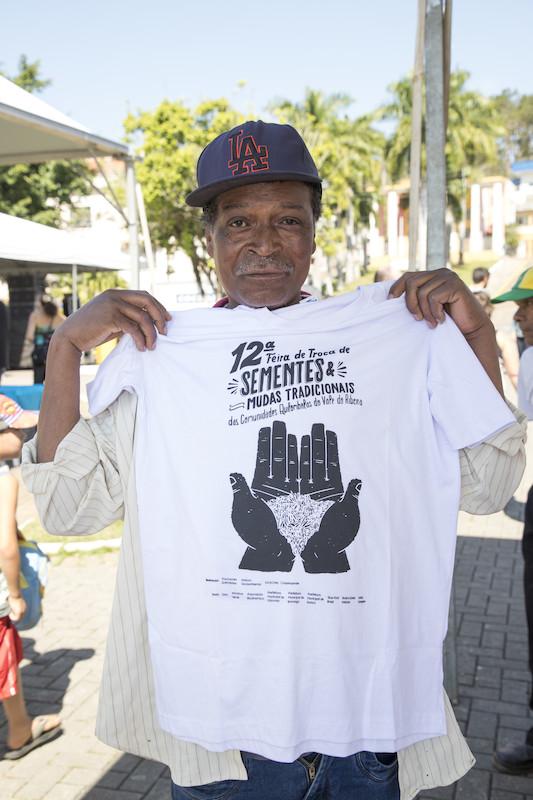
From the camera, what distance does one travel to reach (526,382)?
Answer: 3.95m

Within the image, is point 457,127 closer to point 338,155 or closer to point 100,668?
point 338,155

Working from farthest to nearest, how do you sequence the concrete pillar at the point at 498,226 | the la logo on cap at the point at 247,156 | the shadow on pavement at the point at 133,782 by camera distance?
1. the concrete pillar at the point at 498,226
2. the shadow on pavement at the point at 133,782
3. the la logo on cap at the point at 247,156

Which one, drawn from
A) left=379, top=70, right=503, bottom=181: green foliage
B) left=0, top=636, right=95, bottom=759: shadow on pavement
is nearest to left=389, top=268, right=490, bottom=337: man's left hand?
left=0, top=636, right=95, bottom=759: shadow on pavement

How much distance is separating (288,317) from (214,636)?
0.74 m

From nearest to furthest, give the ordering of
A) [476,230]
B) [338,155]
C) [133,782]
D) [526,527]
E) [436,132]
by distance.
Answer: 1. [133,782]
2. [526,527]
3. [436,132]
4. [338,155]
5. [476,230]

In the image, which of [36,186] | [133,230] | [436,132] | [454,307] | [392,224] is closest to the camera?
[454,307]

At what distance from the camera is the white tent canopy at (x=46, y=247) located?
7227 millimetres

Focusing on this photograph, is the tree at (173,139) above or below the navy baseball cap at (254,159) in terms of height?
above

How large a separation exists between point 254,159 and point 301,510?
0.82 meters

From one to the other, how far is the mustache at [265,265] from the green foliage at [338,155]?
3122cm

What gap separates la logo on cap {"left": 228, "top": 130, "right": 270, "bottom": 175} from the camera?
180 centimetres

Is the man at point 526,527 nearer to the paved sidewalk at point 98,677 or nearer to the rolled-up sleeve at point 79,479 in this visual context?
the paved sidewalk at point 98,677

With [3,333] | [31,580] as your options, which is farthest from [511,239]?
[31,580]

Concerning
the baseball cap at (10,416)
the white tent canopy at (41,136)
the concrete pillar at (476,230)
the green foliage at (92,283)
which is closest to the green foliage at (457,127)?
the concrete pillar at (476,230)
